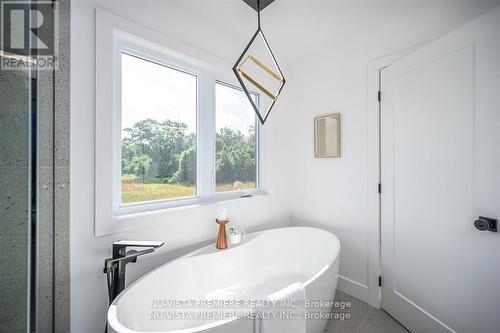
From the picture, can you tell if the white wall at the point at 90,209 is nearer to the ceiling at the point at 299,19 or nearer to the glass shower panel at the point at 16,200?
the ceiling at the point at 299,19

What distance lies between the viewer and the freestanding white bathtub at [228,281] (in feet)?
3.70

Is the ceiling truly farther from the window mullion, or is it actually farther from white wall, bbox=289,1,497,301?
A: the window mullion

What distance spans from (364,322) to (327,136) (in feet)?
5.48

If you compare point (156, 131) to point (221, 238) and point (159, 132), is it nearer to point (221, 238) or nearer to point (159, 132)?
point (159, 132)

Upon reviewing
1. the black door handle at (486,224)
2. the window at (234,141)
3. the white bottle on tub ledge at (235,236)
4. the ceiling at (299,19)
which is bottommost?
the white bottle on tub ledge at (235,236)

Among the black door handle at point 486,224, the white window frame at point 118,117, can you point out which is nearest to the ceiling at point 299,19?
the white window frame at point 118,117

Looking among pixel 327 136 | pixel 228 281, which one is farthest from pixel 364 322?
pixel 327 136

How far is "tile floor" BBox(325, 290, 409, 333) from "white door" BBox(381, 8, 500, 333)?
75 mm

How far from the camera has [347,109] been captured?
2.12 metres

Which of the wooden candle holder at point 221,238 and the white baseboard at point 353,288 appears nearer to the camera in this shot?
the wooden candle holder at point 221,238

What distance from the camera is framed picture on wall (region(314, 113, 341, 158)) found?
2.19 m

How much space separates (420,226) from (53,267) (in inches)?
92.0

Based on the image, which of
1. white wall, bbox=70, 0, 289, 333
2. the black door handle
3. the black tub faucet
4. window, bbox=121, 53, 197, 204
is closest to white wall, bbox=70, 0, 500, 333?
white wall, bbox=70, 0, 289, 333

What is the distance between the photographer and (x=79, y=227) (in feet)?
3.94
